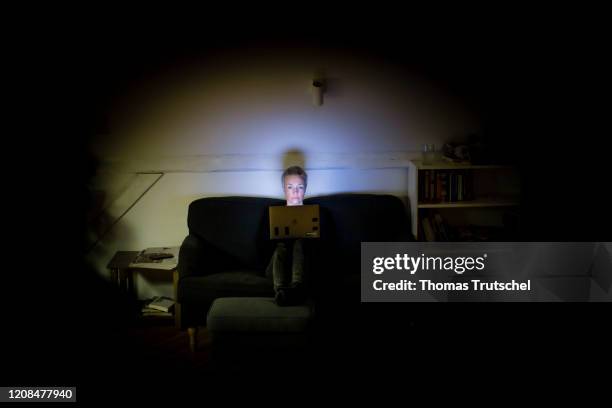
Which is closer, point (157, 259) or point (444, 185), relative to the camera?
point (157, 259)

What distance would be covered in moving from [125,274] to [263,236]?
36.3 inches

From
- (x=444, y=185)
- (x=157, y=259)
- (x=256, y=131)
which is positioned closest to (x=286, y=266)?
(x=157, y=259)

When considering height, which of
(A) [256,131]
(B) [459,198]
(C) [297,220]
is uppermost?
(A) [256,131]

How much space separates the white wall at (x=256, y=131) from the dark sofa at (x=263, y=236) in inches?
9.1

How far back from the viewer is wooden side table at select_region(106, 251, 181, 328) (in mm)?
3557

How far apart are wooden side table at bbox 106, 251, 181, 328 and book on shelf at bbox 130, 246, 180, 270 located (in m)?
0.05

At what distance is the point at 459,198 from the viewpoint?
3879mm

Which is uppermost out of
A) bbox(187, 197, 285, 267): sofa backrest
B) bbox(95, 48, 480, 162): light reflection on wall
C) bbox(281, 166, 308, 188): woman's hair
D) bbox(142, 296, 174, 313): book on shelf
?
bbox(95, 48, 480, 162): light reflection on wall

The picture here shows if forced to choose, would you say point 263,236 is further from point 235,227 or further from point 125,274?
point 125,274

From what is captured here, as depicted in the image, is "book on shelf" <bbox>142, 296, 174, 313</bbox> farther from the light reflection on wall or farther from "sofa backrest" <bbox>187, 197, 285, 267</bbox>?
the light reflection on wall

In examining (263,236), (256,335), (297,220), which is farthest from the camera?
(263,236)

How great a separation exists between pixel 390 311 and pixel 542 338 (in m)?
0.84

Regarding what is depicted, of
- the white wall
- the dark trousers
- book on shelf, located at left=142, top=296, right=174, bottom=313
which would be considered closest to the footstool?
the dark trousers

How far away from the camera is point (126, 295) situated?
380 cm
